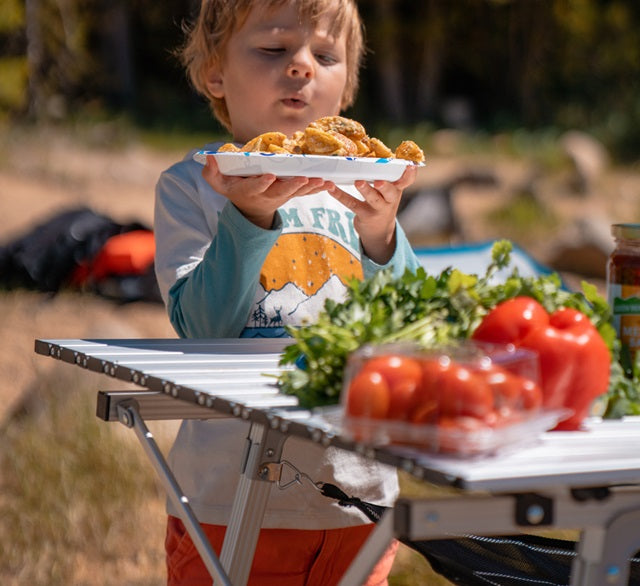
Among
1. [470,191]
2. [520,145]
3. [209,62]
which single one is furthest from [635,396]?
[520,145]

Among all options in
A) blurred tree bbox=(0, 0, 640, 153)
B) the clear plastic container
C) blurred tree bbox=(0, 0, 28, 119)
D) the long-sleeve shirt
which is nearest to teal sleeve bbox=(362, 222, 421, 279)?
the long-sleeve shirt

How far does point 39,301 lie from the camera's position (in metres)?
6.80

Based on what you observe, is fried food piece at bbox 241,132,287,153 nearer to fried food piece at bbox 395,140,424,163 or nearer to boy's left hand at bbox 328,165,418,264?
boy's left hand at bbox 328,165,418,264

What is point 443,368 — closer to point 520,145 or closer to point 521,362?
point 521,362

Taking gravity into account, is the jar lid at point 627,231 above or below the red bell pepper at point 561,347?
above

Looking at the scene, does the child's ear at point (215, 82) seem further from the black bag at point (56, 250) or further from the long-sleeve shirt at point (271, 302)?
the black bag at point (56, 250)

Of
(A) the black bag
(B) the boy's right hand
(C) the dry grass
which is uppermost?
(A) the black bag

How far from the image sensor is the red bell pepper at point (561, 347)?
4.84ft

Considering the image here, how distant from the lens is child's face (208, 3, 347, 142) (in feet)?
7.77

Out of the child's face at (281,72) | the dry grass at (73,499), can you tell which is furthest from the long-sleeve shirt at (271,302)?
the dry grass at (73,499)

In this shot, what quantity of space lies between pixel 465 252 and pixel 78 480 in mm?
1762

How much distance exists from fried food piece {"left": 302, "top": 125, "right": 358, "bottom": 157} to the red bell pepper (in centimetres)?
54

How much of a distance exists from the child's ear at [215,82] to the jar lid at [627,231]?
3.65ft

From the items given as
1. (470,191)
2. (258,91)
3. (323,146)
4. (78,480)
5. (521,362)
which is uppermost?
(470,191)
